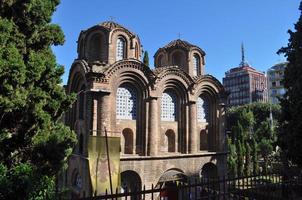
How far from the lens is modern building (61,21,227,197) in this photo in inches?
691

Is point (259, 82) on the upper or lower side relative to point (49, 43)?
upper

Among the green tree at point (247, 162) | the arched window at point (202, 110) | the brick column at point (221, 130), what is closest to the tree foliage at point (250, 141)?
the green tree at point (247, 162)

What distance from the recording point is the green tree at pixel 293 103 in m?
11.8

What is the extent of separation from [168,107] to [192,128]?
2151 millimetres

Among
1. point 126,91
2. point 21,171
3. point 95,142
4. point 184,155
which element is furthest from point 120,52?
point 21,171

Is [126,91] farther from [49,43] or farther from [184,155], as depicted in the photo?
[49,43]

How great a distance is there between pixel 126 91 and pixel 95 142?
6721mm

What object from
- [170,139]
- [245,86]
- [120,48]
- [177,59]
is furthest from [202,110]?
[245,86]

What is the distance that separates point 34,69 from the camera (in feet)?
24.7

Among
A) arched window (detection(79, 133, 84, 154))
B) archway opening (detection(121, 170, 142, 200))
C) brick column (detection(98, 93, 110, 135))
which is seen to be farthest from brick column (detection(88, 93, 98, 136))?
archway opening (detection(121, 170, 142, 200))

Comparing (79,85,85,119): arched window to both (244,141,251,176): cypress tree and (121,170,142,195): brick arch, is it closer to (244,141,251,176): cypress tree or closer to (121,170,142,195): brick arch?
(121,170,142,195): brick arch

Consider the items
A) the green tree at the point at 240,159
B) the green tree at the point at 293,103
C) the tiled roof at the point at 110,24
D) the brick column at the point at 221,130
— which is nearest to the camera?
the green tree at the point at 293,103

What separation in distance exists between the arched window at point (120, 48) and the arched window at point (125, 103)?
2.94 meters

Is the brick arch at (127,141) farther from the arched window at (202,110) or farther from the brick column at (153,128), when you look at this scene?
the arched window at (202,110)
